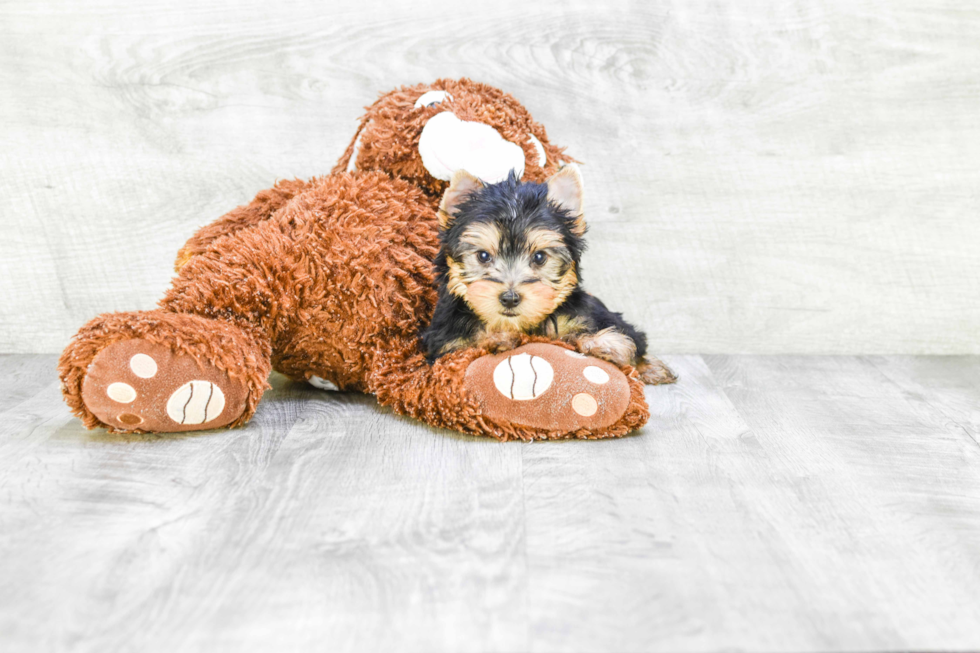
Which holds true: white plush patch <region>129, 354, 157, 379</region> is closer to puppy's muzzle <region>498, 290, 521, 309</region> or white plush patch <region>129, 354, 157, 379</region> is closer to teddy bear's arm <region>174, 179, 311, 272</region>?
teddy bear's arm <region>174, 179, 311, 272</region>

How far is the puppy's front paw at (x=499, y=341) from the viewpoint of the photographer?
1896mm

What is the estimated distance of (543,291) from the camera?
1.76m

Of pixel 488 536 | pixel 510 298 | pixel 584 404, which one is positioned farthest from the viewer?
pixel 584 404

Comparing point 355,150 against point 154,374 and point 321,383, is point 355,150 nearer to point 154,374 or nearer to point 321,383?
point 321,383

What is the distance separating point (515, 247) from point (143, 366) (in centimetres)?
78

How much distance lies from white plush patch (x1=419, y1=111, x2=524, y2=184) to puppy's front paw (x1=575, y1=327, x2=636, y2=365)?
443 millimetres

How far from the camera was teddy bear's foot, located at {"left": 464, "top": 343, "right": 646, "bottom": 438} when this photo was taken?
71.9 inches

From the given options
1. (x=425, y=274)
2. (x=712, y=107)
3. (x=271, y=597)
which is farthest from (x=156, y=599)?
(x=712, y=107)

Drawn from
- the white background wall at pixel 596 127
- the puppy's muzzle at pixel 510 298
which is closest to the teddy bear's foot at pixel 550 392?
the puppy's muzzle at pixel 510 298

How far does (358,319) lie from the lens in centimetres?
211

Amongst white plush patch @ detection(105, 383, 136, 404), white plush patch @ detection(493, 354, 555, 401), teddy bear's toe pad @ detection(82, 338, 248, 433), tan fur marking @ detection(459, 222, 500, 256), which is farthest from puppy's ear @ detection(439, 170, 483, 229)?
white plush patch @ detection(105, 383, 136, 404)

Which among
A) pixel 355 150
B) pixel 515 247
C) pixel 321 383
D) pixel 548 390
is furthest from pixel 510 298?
pixel 355 150

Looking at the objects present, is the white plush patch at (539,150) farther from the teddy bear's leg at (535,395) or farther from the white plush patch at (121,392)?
the white plush patch at (121,392)

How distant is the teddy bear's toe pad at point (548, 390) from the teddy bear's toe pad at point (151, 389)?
54cm
